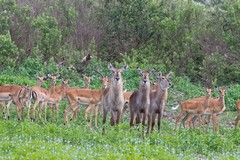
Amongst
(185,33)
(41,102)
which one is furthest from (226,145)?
(185,33)

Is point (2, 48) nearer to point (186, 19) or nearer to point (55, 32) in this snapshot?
point (55, 32)

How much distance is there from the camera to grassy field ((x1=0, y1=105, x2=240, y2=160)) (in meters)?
9.77

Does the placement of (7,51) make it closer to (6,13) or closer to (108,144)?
(6,13)

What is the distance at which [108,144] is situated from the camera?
11273mm

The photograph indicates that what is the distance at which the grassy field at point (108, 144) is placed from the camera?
32.1ft

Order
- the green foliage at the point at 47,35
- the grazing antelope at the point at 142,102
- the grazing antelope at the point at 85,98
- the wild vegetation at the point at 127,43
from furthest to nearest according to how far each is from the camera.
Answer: the green foliage at the point at 47,35 → the wild vegetation at the point at 127,43 → the grazing antelope at the point at 85,98 → the grazing antelope at the point at 142,102

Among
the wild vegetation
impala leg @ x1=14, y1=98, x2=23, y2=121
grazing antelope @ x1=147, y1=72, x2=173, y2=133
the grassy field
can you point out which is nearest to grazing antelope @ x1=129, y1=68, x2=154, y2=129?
grazing antelope @ x1=147, y1=72, x2=173, y2=133

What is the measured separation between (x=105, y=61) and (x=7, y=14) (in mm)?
4512

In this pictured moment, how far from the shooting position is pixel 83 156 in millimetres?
9492

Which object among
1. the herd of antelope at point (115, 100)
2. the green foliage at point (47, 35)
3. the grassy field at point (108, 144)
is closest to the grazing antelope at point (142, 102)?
the herd of antelope at point (115, 100)

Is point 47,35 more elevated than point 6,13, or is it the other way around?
point 6,13

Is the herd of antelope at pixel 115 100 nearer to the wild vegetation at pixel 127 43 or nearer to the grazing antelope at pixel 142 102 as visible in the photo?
the grazing antelope at pixel 142 102

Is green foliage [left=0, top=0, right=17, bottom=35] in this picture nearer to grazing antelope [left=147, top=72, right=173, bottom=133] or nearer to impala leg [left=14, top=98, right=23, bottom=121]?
impala leg [left=14, top=98, right=23, bottom=121]

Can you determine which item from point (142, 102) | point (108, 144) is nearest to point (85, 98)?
point (142, 102)
